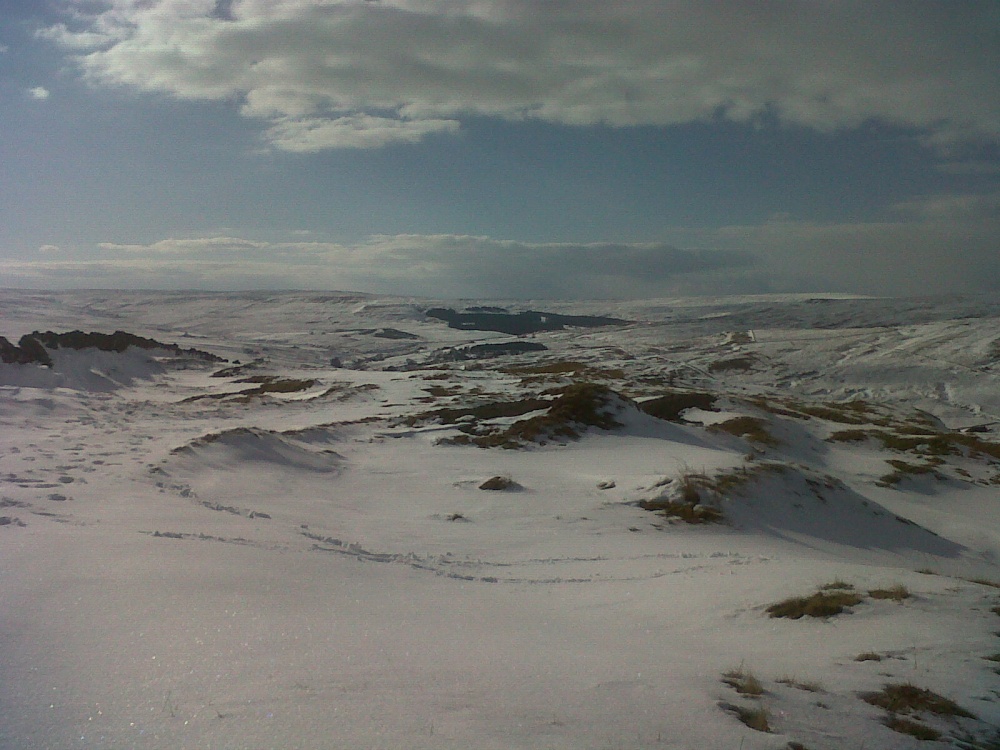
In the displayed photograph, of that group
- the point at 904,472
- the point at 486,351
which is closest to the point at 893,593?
the point at 904,472

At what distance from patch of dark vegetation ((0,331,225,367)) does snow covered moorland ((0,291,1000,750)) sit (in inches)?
176

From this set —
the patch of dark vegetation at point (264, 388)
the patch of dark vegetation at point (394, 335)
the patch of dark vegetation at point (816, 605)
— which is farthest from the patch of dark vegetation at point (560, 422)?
the patch of dark vegetation at point (394, 335)

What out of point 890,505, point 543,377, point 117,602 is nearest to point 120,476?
point 117,602

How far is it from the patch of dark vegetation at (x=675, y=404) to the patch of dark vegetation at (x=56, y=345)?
32.9 m

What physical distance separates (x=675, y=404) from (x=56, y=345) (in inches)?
1505

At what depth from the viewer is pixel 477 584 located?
9.35 meters

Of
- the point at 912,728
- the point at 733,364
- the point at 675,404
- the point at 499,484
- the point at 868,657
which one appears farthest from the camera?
the point at 733,364

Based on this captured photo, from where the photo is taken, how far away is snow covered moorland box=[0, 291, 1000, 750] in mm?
4582

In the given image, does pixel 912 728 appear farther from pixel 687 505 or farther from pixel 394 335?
pixel 394 335

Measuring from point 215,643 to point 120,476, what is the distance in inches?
372

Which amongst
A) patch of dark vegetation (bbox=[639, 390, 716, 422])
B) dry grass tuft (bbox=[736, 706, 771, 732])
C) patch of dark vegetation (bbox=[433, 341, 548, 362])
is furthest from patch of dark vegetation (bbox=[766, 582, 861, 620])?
patch of dark vegetation (bbox=[433, 341, 548, 362])

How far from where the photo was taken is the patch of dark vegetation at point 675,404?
35.8m

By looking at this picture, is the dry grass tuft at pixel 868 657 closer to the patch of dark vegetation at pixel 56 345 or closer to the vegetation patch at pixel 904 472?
the vegetation patch at pixel 904 472

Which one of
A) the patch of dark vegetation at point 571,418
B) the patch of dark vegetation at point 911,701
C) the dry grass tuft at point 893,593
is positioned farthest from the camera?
the patch of dark vegetation at point 571,418
